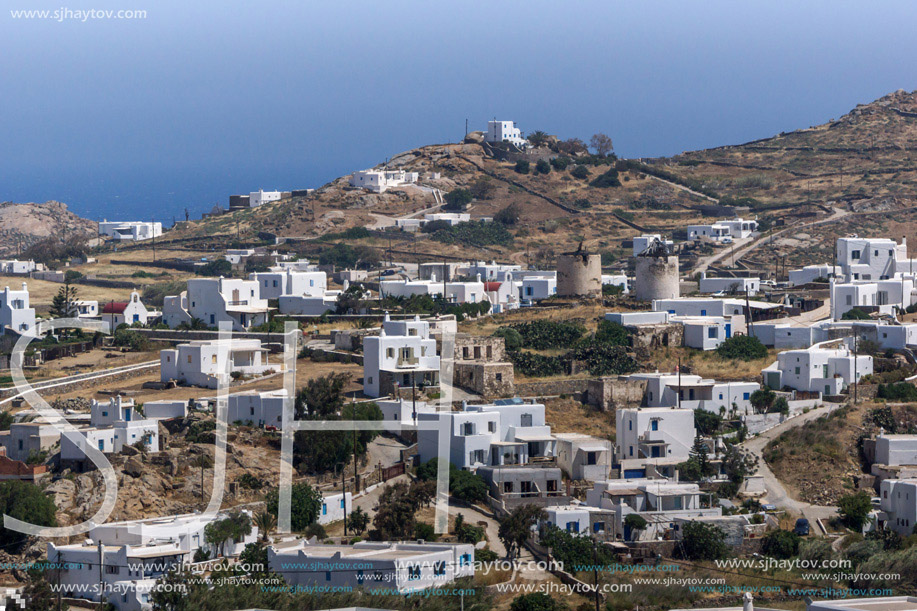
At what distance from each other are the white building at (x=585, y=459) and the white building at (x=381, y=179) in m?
51.4

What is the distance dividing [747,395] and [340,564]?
15323 millimetres

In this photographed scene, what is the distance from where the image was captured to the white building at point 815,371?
3903cm

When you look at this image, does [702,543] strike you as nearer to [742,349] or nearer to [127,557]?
[127,557]

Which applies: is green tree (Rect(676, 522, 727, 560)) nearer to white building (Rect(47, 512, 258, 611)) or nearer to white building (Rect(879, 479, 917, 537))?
white building (Rect(879, 479, 917, 537))

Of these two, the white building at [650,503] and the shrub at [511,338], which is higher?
the shrub at [511,338]

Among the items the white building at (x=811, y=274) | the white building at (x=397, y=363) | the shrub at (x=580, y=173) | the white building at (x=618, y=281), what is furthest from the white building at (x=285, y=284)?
the shrub at (x=580, y=173)

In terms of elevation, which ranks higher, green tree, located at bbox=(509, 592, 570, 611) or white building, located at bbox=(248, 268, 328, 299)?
white building, located at bbox=(248, 268, 328, 299)

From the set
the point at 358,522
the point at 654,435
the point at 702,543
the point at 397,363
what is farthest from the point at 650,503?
the point at 397,363

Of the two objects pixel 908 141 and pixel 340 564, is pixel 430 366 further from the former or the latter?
pixel 908 141

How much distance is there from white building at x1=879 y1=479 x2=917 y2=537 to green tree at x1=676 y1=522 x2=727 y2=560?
4.09 meters

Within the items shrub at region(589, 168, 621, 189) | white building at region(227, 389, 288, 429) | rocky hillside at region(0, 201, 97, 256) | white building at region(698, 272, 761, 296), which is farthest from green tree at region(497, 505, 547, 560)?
rocky hillside at region(0, 201, 97, 256)

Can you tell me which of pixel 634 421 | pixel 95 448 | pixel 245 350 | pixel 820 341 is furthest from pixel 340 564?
pixel 820 341

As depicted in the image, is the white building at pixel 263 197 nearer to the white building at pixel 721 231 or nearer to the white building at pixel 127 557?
the white building at pixel 721 231

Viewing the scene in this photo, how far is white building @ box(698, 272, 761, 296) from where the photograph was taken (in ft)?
174
